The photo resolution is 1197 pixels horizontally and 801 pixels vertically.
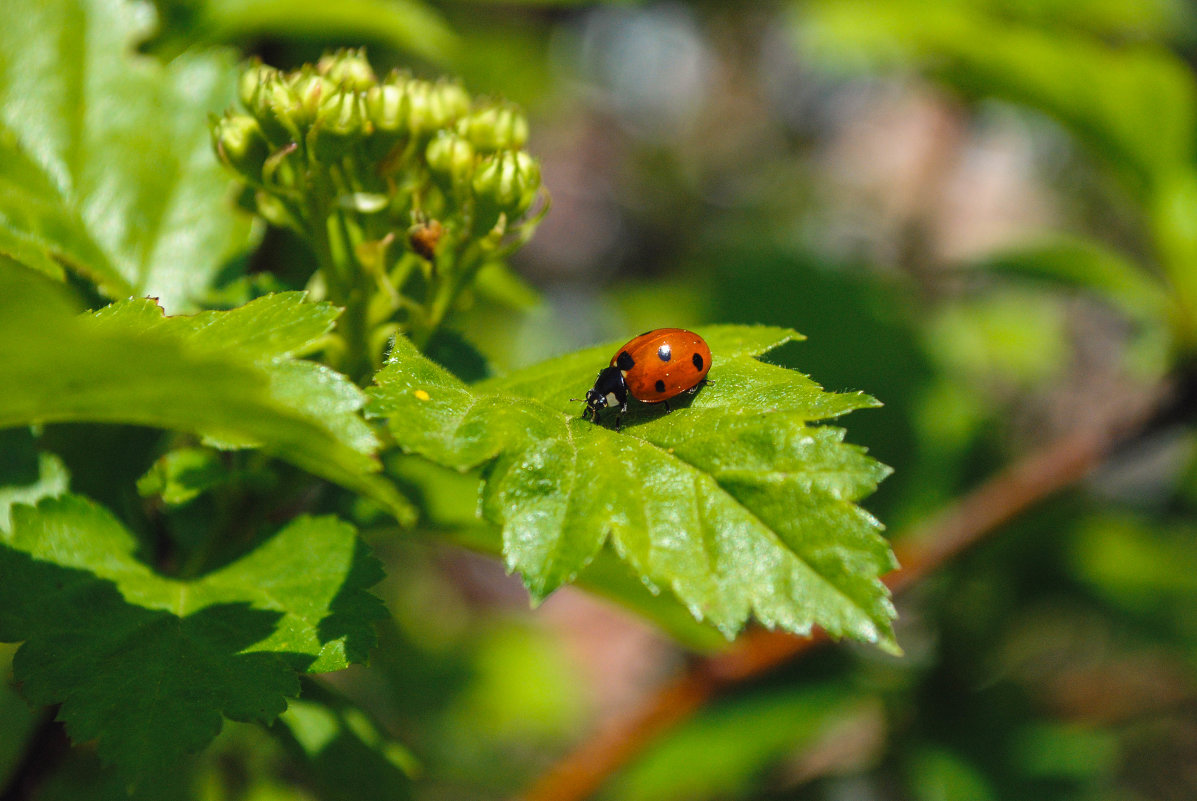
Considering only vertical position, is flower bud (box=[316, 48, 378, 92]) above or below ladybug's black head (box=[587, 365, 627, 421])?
above

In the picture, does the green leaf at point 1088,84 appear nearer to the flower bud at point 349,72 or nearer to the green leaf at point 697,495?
the green leaf at point 697,495

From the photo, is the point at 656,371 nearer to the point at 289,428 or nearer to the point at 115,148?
the point at 289,428

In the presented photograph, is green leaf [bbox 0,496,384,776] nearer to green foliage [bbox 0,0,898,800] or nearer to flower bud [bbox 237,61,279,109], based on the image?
green foliage [bbox 0,0,898,800]

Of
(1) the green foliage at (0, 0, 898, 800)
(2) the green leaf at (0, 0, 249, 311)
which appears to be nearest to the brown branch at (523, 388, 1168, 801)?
(1) the green foliage at (0, 0, 898, 800)

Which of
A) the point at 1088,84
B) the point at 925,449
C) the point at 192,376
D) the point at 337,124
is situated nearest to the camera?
the point at 192,376

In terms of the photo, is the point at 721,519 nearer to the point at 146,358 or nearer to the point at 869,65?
the point at 146,358

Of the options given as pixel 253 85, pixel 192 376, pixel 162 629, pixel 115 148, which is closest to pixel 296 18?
pixel 115 148
